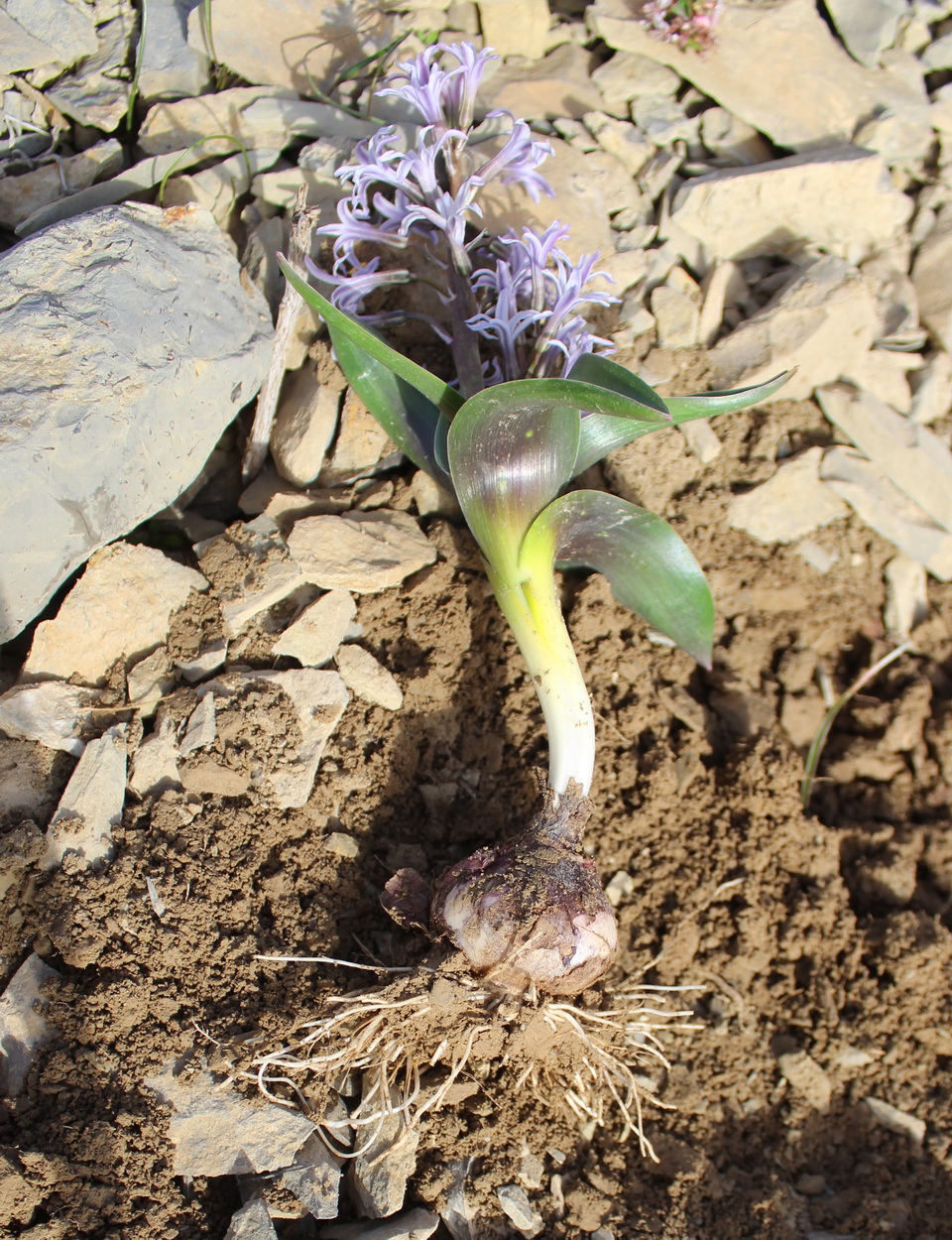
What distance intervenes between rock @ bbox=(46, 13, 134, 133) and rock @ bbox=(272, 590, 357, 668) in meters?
1.59

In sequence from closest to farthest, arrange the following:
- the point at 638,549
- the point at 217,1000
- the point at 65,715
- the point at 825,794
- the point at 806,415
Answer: the point at 217,1000 < the point at 65,715 < the point at 638,549 < the point at 825,794 < the point at 806,415

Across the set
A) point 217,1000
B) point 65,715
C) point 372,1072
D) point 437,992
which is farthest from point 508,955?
point 65,715

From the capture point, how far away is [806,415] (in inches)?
110

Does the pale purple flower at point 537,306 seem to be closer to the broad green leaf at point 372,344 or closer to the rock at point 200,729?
the broad green leaf at point 372,344

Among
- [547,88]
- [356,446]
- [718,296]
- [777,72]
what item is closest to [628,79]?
[547,88]

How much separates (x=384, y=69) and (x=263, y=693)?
1.95 meters

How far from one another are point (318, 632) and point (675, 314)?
148 cm

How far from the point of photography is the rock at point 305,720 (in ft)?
6.88

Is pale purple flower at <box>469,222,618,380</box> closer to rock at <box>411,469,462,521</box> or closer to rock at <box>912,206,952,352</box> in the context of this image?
rock at <box>411,469,462,521</box>

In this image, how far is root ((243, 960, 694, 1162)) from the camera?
1878 millimetres


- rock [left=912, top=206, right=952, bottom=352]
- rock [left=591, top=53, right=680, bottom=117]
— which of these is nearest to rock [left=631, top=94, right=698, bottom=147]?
rock [left=591, top=53, right=680, bottom=117]

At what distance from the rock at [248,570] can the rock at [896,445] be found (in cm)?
177

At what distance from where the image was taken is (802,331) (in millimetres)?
2678

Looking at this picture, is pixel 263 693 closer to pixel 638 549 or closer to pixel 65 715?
pixel 65 715
